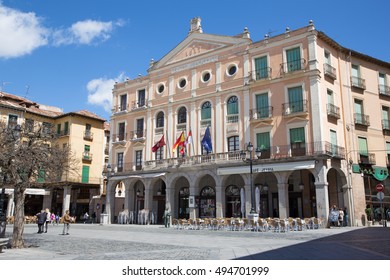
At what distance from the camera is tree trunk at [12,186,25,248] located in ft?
43.3

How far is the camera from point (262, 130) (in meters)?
28.2

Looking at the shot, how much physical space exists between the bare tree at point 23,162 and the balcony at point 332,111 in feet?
61.8

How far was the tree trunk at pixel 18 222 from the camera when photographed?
13.2 metres

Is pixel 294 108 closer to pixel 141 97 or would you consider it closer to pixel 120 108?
pixel 141 97

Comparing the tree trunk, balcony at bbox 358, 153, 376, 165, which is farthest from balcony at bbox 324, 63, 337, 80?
the tree trunk

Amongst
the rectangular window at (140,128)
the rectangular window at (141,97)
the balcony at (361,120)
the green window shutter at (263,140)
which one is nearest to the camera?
the green window shutter at (263,140)

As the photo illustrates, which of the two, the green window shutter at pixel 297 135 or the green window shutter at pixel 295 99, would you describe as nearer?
the green window shutter at pixel 297 135

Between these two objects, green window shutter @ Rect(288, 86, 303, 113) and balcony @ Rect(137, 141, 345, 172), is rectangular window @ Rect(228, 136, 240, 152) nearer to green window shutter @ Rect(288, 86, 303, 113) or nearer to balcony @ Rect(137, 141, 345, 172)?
balcony @ Rect(137, 141, 345, 172)

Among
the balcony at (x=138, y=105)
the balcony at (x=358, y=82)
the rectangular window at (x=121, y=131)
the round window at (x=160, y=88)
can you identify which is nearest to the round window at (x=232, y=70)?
the round window at (x=160, y=88)

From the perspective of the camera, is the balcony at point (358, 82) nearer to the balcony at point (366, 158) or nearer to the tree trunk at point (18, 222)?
the balcony at point (366, 158)

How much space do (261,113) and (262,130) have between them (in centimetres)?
133

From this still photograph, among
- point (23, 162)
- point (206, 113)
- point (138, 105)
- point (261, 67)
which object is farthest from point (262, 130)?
point (23, 162)

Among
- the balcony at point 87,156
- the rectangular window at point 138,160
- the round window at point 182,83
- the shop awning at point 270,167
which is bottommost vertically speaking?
the shop awning at point 270,167

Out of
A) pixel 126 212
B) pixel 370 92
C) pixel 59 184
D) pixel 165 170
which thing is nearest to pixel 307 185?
pixel 370 92
